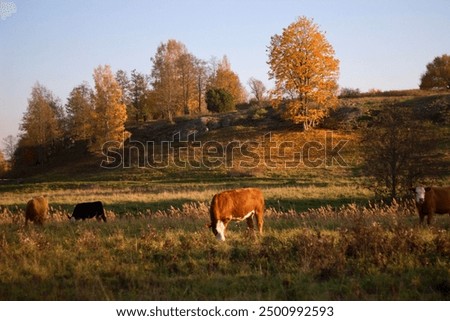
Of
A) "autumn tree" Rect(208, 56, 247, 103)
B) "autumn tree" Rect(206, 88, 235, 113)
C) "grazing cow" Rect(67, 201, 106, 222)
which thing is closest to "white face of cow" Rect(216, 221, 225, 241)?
"grazing cow" Rect(67, 201, 106, 222)

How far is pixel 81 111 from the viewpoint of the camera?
54312 millimetres

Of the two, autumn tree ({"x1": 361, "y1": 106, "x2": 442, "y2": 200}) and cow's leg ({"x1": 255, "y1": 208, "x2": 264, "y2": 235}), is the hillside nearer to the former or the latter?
autumn tree ({"x1": 361, "y1": 106, "x2": 442, "y2": 200})

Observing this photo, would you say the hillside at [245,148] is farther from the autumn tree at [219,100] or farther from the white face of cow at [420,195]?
the white face of cow at [420,195]

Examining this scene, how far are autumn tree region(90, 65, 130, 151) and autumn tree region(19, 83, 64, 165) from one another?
10728 millimetres

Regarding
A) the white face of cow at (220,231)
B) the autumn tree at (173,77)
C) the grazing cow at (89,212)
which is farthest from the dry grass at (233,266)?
the autumn tree at (173,77)

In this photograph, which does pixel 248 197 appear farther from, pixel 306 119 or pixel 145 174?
pixel 306 119

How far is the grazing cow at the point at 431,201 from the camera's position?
10.5 meters

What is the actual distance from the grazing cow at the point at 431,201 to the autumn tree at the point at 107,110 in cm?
3751

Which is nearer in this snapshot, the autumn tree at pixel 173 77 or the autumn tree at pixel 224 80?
the autumn tree at pixel 173 77

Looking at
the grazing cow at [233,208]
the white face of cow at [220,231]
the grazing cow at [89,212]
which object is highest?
the grazing cow at [233,208]

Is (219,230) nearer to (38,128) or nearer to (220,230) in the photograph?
(220,230)

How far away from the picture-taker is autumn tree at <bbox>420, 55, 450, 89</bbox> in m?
53.6

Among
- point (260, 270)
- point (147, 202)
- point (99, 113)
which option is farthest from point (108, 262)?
point (99, 113)

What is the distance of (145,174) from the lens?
36.2m
